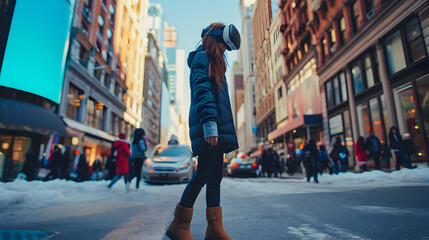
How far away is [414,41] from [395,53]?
1336 mm

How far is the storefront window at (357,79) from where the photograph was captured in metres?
15.5

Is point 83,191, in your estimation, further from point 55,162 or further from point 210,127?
point 210,127

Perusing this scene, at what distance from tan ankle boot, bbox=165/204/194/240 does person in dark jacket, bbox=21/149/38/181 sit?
30.5ft

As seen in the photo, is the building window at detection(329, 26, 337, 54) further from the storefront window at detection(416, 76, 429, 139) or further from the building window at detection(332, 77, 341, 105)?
the storefront window at detection(416, 76, 429, 139)

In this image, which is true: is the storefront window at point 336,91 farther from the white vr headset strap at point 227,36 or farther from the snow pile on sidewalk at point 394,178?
the white vr headset strap at point 227,36

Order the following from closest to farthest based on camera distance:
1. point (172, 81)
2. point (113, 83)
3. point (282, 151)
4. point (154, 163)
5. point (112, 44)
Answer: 1. point (112, 44)
2. point (113, 83)
3. point (154, 163)
4. point (282, 151)
5. point (172, 81)

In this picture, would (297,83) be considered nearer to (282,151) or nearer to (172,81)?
(282,151)

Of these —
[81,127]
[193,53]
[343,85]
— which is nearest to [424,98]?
[343,85]

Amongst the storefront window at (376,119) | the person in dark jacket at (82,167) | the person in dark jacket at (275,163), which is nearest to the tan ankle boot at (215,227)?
the person in dark jacket at (82,167)

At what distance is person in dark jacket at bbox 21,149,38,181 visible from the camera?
359 inches

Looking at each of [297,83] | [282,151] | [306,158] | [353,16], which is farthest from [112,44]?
[282,151]

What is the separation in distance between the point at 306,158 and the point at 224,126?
335 inches

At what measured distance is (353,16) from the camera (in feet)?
51.9

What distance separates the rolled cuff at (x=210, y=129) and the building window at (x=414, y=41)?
12.4m
